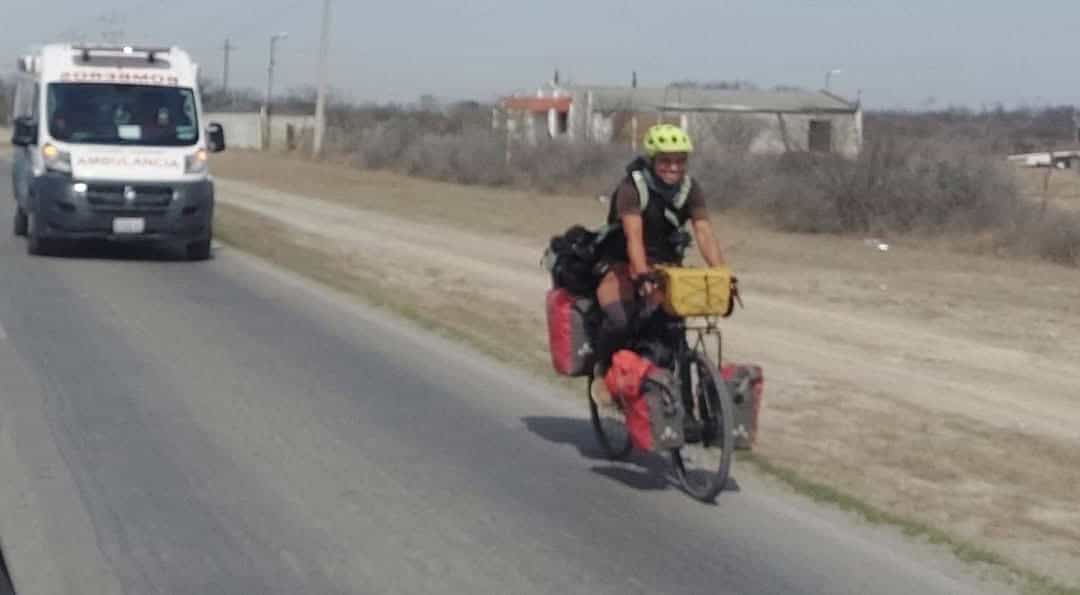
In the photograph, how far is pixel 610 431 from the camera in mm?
11539

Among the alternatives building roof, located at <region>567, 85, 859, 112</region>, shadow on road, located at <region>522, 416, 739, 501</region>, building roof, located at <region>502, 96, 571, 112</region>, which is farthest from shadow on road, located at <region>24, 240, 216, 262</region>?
building roof, located at <region>502, 96, 571, 112</region>

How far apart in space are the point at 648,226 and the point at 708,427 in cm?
120

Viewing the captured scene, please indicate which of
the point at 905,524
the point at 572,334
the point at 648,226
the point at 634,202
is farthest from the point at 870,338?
the point at 905,524

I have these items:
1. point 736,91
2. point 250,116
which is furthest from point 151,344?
point 250,116

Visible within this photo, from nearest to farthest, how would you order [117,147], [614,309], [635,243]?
1. [635,243]
2. [614,309]
3. [117,147]

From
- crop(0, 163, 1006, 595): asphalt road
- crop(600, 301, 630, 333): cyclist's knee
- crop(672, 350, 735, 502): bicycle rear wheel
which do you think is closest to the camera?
crop(0, 163, 1006, 595): asphalt road

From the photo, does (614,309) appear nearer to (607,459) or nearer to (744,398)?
(744,398)

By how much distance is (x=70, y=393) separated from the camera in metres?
13.3

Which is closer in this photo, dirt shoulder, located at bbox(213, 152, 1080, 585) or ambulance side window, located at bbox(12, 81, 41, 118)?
dirt shoulder, located at bbox(213, 152, 1080, 585)

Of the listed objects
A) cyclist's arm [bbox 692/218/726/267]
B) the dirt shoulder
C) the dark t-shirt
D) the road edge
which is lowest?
the dirt shoulder

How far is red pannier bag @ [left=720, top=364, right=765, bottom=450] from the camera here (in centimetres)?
1004

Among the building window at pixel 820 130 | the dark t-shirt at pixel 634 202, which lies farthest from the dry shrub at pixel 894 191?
the dark t-shirt at pixel 634 202

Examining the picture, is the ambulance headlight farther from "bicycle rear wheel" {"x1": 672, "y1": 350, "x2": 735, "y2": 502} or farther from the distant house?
the distant house

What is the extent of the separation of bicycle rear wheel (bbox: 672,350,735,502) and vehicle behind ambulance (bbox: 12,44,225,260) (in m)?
15.0
